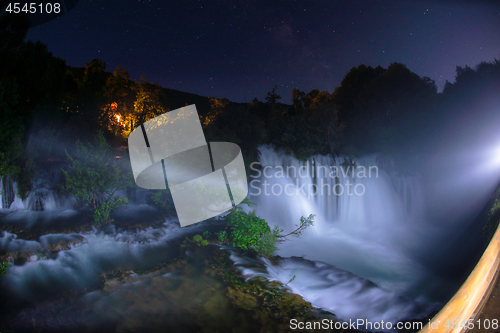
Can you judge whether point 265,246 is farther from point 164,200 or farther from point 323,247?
point 164,200

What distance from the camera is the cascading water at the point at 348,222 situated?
237 inches

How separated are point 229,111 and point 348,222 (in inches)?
368

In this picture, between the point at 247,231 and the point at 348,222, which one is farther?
the point at 348,222

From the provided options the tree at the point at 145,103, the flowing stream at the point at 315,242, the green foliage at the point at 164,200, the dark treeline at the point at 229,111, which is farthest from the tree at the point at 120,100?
the green foliage at the point at 164,200

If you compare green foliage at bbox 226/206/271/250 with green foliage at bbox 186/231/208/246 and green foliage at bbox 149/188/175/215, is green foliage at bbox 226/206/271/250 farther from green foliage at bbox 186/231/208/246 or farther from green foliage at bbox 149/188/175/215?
green foliage at bbox 149/188/175/215

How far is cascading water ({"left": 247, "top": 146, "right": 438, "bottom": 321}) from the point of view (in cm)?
602

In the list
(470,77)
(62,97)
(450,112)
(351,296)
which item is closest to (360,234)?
(351,296)

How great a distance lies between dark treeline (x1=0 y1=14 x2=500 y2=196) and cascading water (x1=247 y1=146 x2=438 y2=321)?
1.51 metres

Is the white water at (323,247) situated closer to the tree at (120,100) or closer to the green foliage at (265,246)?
A: the green foliage at (265,246)

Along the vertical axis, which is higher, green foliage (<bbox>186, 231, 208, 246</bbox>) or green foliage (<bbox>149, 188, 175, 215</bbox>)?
green foliage (<bbox>149, 188, 175, 215</bbox>)

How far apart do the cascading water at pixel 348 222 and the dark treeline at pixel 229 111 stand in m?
1.51

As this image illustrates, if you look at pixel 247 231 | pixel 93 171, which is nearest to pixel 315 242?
pixel 247 231

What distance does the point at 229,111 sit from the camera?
545 inches

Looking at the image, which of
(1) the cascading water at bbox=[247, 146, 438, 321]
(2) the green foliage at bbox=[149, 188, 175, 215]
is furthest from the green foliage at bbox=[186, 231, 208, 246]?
→ (2) the green foliage at bbox=[149, 188, 175, 215]
